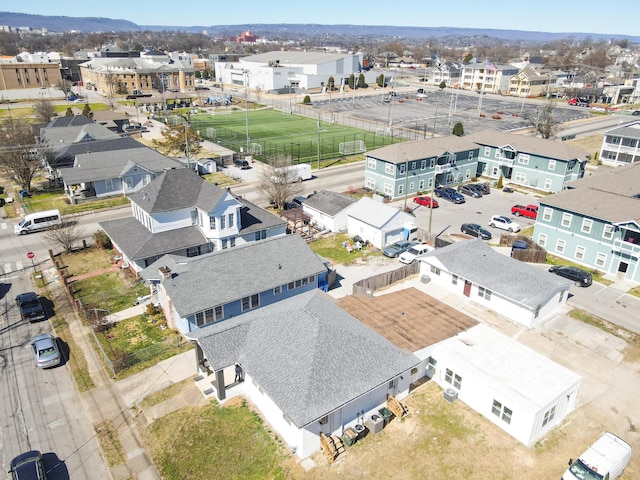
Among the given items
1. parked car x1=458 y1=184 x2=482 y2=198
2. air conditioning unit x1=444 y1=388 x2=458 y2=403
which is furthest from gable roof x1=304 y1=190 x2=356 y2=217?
air conditioning unit x1=444 y1=388 x2=458 y2=403

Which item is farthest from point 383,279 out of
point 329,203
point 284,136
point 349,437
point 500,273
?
point 284,136

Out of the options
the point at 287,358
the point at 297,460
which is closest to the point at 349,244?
the point at 287,358

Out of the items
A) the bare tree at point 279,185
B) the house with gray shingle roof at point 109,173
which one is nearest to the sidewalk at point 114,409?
the bare tree at point 279,185

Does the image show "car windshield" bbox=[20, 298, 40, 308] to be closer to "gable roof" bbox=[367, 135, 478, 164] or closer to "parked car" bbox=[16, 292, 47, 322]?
"parked car" bbox=[16, 292, 47, 322]

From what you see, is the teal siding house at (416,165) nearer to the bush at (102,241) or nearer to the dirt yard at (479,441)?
the dirt yard at (479,441)

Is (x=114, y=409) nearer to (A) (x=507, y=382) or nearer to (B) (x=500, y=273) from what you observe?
(A) (x=507, y=382)
